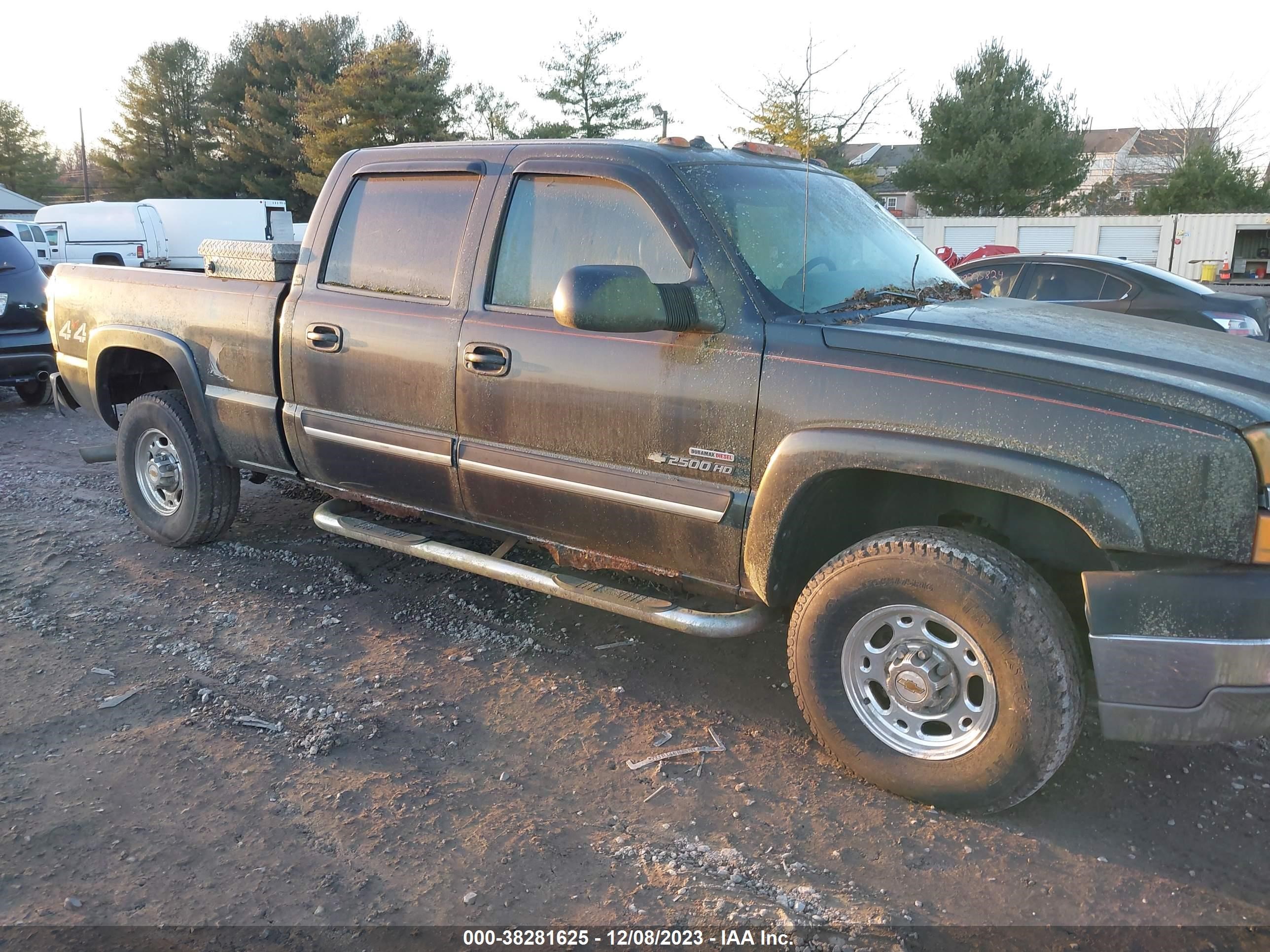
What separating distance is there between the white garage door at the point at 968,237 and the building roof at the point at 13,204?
38.1 metres

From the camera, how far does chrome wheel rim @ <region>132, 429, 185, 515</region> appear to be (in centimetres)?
531

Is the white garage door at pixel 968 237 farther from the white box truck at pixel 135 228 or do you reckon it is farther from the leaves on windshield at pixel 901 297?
the leaves on windshield at pixel 901 297

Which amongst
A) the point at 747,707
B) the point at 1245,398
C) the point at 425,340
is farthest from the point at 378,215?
the point at 1245,398

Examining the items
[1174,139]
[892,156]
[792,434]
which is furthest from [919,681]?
[1174,139]

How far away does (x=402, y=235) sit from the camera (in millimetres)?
4207

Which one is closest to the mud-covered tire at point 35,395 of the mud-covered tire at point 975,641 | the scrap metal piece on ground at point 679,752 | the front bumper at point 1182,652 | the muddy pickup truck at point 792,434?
the muddy pickup truck at point 792,434

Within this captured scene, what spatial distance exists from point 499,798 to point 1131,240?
106ft

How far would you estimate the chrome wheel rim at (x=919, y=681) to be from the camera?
2949 mm

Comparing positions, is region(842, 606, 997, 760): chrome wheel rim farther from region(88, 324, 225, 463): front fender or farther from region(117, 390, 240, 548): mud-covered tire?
region(117, 390, 240, 548): mud-covered tire

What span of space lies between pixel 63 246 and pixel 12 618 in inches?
959

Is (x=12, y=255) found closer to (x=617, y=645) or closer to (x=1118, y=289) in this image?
(x=617, y=645)

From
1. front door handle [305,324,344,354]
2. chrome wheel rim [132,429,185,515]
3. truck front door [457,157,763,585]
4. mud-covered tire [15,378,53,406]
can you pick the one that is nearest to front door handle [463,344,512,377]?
truck front door [457,157,763,585]

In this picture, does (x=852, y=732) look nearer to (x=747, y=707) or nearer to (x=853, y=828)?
(x=853, y=828)

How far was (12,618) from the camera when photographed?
4445mm
